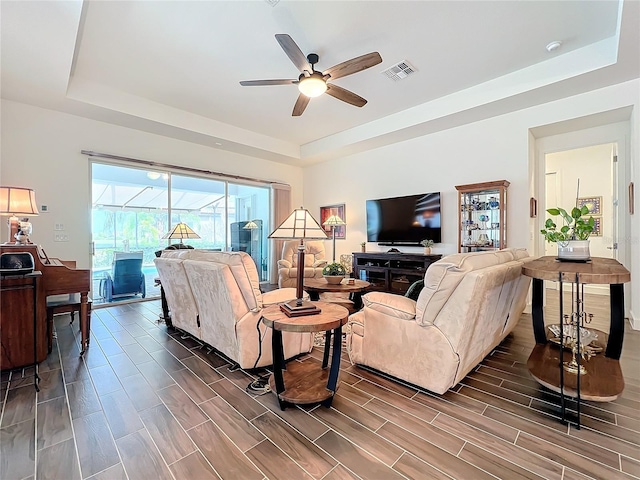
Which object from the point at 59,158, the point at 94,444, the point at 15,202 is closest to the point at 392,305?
the point at 94,444

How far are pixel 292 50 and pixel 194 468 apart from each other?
303 centimetres

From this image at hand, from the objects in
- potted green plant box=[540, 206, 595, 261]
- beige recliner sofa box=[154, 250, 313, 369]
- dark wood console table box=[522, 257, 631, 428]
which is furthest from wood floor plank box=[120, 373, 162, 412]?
potted green plant box=[540, 206, 595, 261]

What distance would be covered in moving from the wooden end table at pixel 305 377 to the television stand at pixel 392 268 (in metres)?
2.65

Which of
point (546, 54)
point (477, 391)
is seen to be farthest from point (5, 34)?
point (546, 54)

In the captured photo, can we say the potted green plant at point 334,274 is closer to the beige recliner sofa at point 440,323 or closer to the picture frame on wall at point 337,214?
the beige recliner sofa at point 440,323

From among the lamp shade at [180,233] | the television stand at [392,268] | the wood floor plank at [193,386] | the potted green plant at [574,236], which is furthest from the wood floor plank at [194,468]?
the lamp shade at [180,233]

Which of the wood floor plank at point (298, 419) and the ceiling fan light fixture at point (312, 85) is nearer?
the wood floor plank at point (298, 419)

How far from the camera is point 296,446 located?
1.58 m

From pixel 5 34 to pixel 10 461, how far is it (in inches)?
132

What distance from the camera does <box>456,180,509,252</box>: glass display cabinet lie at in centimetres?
421

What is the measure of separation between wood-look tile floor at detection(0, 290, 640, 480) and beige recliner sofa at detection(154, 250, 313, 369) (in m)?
0.24

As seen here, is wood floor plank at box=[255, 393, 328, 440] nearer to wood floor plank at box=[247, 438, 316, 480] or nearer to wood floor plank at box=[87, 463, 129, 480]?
wood floor plank at box=[247, 438, 316, 480]

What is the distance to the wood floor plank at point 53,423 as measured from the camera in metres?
1.63

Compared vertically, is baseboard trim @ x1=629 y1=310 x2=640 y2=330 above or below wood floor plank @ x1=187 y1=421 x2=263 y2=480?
above
